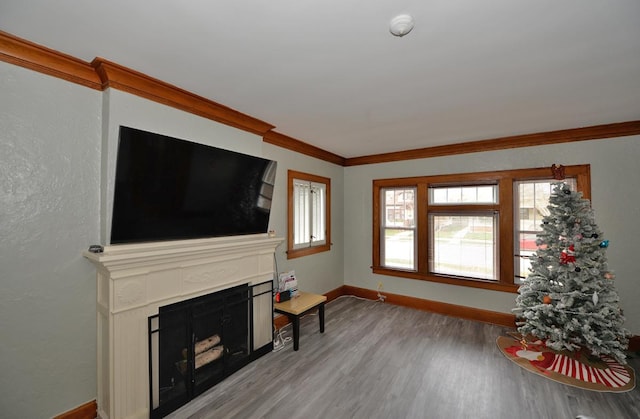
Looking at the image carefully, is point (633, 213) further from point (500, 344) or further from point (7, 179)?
point (7, 179)

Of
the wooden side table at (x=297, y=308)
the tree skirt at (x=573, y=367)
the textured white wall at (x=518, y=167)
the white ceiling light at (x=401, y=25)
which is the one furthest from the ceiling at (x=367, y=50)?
the tree skirt at (x=573, y=367)

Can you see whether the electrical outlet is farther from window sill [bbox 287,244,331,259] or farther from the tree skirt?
the tree skirt

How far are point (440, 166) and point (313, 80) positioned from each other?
9.14 feet

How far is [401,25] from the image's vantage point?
1399 mm

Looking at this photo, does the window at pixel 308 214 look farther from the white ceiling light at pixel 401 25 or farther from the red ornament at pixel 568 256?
the red ornament at pixel 568 256

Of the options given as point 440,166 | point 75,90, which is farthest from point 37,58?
point 440,166

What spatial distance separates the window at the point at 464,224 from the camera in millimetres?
3543

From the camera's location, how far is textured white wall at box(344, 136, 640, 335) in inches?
117

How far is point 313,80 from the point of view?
2.04 metres

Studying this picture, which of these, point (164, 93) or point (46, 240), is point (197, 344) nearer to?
point (46, 240)

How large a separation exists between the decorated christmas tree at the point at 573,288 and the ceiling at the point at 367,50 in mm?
1077

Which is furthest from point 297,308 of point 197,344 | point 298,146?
point 298,146

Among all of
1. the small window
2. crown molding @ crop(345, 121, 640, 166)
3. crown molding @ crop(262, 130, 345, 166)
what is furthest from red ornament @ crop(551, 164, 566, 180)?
crown molding @ crop(262, 130, 345, 166)

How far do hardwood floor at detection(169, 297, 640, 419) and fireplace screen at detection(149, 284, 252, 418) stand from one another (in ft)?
0.41
